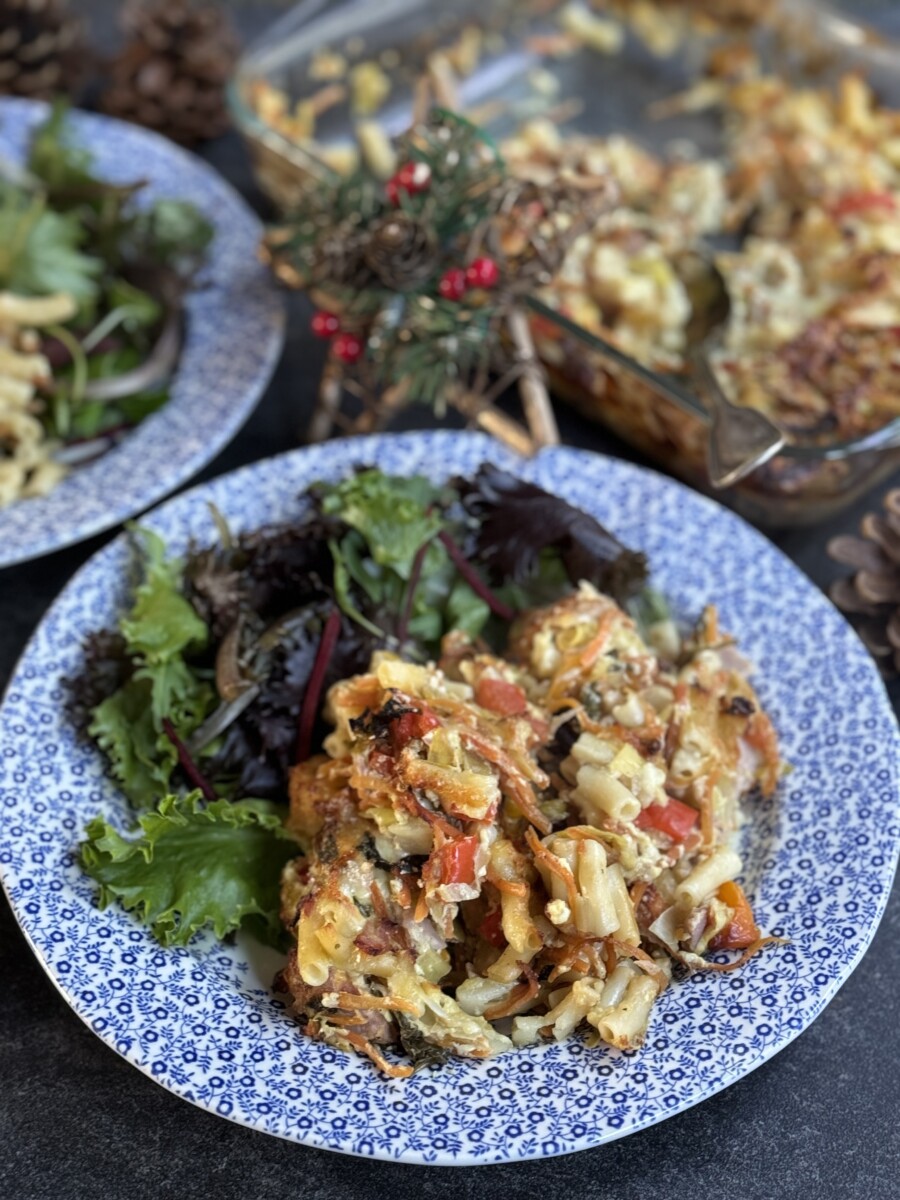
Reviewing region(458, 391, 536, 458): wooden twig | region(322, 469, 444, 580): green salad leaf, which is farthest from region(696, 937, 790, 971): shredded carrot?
region(458, 391, 536, 458): wooden twig

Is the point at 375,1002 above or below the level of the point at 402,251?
below

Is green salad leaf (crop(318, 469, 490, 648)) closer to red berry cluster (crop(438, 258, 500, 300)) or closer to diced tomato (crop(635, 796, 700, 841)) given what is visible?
red berry cluster (crop(438, 258, 500, 300))

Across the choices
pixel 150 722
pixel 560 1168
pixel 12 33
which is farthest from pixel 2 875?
pixel 12 33

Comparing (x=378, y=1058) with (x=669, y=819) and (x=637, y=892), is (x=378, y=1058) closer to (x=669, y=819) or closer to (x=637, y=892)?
(x=637, y=892)

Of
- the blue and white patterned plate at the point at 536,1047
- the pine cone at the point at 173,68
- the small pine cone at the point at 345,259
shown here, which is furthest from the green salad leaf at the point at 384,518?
the pine cone at the point at 173,68

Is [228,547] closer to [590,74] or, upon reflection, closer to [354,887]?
[354,887]

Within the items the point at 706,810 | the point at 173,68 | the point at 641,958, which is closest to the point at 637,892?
the point at 641,958
